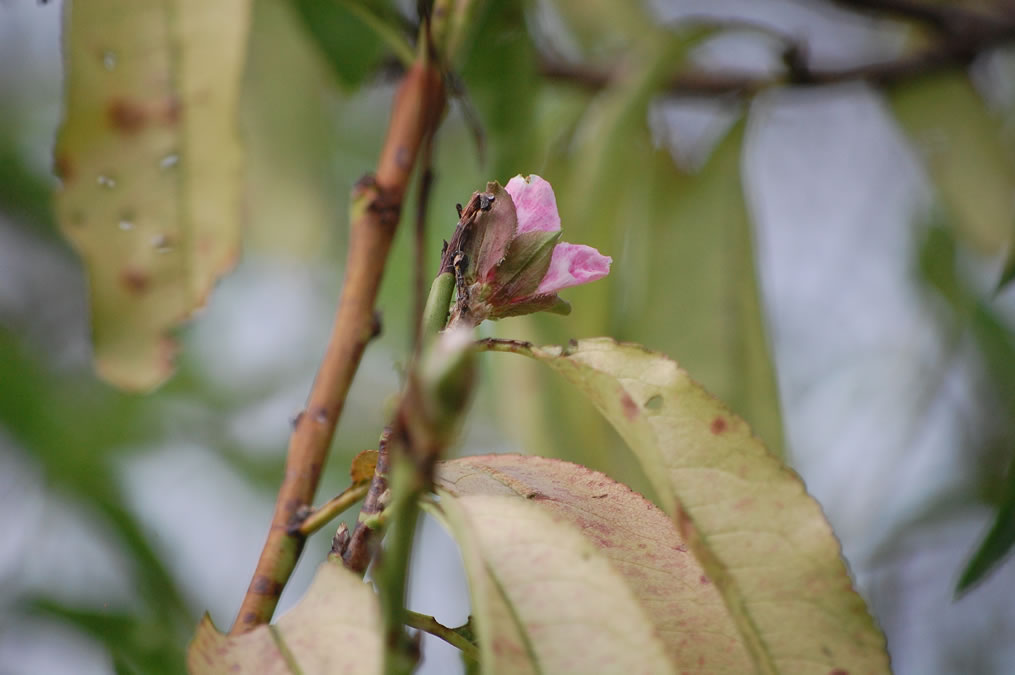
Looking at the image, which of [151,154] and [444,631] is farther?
[151,154]

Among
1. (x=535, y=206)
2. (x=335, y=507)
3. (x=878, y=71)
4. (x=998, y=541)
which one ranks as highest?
(x=878, y=71)

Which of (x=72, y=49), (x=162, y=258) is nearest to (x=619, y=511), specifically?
(x=162, y=258)

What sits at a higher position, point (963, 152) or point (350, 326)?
point (963, 152)

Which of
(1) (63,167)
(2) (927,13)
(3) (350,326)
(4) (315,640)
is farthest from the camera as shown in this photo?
(2) (927,13)

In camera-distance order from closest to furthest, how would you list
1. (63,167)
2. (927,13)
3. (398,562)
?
(398,562)
(63,167)
(927,13)

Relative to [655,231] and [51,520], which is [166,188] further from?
[51,520]

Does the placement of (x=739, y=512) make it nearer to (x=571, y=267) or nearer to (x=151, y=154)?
(x=571, y=267)

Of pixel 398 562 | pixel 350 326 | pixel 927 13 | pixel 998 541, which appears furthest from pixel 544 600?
pixel 927 13
